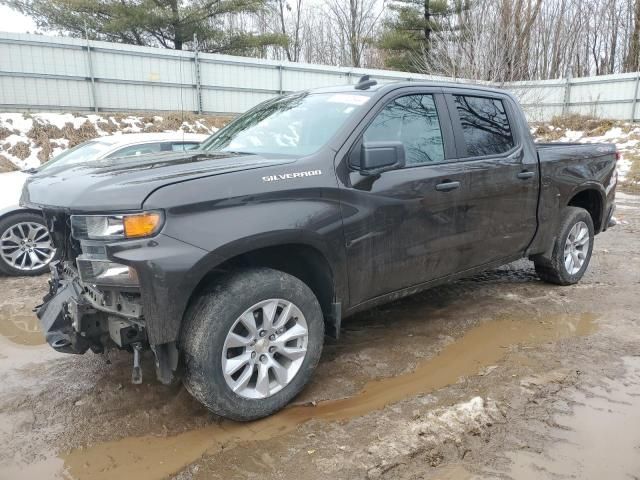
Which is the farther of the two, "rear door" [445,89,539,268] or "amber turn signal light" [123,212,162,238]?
"rear door" [445,89,539,268]

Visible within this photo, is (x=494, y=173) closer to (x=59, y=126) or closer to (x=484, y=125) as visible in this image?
(x=484, y=125)

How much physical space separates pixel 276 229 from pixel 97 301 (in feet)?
3.32

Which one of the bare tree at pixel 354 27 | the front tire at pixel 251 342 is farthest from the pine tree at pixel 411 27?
the front tire at pixel 251 342

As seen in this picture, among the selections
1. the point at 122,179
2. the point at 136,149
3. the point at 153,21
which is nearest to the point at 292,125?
the point at 122,179

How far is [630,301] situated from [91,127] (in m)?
13.6

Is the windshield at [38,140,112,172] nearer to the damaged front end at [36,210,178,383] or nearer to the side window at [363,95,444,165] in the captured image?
the damaged front end at [36,210,178,383]

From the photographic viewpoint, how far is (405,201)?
3.34 m

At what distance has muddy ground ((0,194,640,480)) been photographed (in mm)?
2488

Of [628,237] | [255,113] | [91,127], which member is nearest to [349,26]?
[91,127]

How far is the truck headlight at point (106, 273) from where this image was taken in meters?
2.41

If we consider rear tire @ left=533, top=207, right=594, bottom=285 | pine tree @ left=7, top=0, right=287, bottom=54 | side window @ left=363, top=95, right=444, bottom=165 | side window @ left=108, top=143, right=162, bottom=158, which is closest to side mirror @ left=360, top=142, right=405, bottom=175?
side window @ left=363, top=95, right=444, bottom=165

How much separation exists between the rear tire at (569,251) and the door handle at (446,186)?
184 centimetres

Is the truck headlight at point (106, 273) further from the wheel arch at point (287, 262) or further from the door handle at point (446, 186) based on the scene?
the door handle at point (446, 186)

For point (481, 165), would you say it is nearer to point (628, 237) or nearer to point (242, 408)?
point (242, 408)
